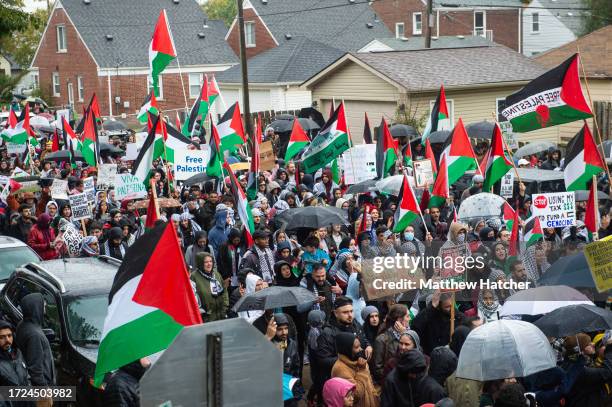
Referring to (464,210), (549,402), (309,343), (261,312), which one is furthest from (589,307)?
(464,210)

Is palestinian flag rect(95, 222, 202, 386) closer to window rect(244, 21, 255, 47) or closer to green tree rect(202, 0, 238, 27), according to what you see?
window rect(244, 21, 255, 47)

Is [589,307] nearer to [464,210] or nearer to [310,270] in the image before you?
[310,270]

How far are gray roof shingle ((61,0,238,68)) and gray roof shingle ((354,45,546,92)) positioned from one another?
23.4 m

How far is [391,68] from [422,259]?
22.5 metres

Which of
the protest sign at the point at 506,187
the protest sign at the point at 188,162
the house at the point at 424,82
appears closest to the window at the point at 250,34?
the house at the point at 424,82

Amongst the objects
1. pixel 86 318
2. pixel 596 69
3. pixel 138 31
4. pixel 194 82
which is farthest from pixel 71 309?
pixel 138 31

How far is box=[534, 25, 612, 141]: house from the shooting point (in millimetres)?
28969

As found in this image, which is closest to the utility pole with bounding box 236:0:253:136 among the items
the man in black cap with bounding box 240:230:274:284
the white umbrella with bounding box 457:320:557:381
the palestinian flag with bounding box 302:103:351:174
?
the palestinian flag with bounding box 302:103:351:174

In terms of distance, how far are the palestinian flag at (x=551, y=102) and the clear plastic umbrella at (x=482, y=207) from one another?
210 cm

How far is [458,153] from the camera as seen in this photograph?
16.4 metres

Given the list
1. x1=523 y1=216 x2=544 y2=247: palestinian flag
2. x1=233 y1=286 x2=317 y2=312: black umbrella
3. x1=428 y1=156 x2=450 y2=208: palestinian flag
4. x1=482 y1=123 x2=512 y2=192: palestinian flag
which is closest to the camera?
x1=233 y1=286 x2=317 y2=312: black umbrella

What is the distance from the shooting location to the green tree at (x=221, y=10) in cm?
11712

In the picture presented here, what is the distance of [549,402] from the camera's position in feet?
28.0

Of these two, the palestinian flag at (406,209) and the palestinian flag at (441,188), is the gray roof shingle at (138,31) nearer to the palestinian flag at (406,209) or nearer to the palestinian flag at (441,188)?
the palestinian flag at (441,188)
